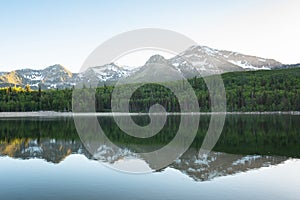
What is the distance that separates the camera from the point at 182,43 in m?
50.7

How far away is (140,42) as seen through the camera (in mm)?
54156

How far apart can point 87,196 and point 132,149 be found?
85.5 ft

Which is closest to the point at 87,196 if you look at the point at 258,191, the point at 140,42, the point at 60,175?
the point at 60,175

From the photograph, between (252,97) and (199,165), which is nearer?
(199,165)

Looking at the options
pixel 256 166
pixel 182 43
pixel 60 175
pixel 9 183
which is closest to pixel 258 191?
pixel 256 166

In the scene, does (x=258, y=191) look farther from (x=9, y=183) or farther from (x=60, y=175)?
(x=9, y=183)

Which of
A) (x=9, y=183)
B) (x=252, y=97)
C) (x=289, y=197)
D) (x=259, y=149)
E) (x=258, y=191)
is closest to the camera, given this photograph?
(x=289, y=197)

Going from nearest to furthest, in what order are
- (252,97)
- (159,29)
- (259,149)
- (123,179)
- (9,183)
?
(9,183)
(123,179)
(259,149)
(159,29)
(252,97)

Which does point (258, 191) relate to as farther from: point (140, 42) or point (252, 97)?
point (252, 97)

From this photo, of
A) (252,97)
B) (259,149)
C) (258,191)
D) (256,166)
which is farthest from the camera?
(252,97)

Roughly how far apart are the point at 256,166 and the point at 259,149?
12.1 meters

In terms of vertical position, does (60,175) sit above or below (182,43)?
below

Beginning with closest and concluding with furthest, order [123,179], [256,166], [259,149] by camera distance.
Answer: [123,179] < [256,166] < [259,149]

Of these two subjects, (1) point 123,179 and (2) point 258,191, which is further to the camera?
(1) point 123,179
